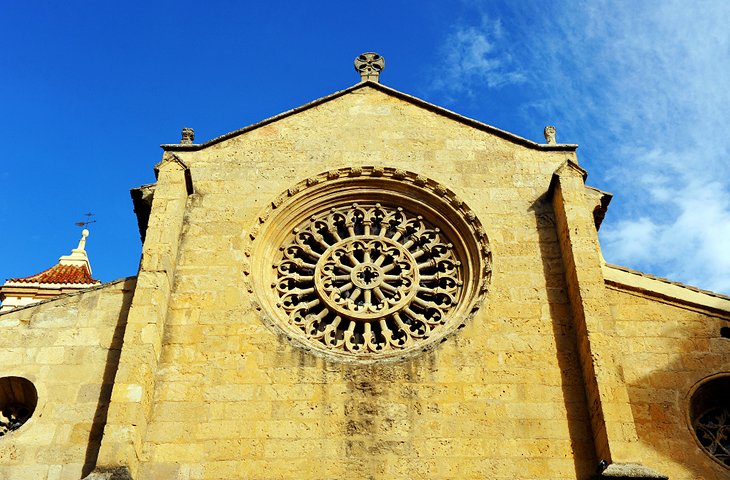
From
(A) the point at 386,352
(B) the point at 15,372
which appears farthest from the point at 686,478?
(B) the point at 15,372

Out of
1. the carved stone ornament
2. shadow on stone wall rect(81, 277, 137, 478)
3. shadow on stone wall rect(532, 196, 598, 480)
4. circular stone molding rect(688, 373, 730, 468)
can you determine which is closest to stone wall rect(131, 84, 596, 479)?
shadow on stone wall rect(532, 196, 598, 480)

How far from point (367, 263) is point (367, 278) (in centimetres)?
25

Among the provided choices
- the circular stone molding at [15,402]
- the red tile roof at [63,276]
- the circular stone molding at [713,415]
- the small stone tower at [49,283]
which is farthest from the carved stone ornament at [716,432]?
the red tile roof at [63,276]

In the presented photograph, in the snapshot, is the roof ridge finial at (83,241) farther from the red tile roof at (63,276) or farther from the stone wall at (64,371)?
the stone wall at (64,371)

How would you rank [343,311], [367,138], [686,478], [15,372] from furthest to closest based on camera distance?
1. [367,138]
2. [343,311]
3. [15,372]
4. [686,478]

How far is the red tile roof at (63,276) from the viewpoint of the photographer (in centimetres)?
2474

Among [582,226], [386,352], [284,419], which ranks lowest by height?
[284,419]

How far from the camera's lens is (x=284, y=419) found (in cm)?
1033

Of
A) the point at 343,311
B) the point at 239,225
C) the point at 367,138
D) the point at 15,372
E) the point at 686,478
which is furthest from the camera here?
the point at 367,138

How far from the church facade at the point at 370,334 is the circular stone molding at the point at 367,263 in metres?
0.03

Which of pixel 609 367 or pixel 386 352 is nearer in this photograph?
pixel 609 367

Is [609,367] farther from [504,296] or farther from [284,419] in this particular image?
[284,419]

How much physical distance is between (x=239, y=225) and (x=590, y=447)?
572 cm

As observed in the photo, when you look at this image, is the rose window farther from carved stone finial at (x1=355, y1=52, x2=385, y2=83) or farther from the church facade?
carved stone finial at (x1=355, y1=52, x2=385, y2=83)
